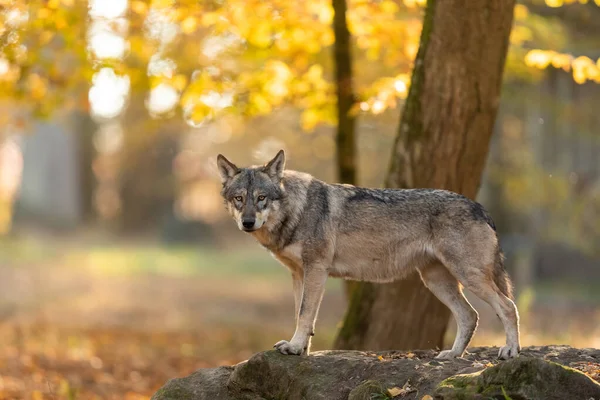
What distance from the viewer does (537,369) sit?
4945 millimetres

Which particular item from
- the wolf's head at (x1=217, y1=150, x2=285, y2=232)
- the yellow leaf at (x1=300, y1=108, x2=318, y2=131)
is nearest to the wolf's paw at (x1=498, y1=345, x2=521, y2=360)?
the wolf's head at (x1=217, y1=150, x2=285, y2=232)

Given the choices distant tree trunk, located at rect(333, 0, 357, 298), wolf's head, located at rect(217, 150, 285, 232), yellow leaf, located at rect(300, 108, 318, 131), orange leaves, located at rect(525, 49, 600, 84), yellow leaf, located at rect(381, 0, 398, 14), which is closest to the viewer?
wolf's head, located at rect(217, 150, 285, 232)

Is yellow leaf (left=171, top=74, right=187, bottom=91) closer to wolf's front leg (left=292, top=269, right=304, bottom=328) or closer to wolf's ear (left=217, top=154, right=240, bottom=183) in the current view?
wolf's ear (left=217, top=154, right=240, bottom=183)

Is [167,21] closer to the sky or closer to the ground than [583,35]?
closer to the ground

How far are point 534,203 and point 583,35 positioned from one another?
479 cm

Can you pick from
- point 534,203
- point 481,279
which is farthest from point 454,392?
point 534,203

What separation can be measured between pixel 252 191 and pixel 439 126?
8.44ft

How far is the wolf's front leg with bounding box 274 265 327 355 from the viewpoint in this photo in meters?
6.28

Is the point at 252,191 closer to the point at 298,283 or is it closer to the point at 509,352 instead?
the point at 298,283

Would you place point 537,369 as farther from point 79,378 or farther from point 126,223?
point 126,223

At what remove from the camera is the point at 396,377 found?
223 inches

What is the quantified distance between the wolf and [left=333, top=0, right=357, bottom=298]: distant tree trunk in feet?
11.2

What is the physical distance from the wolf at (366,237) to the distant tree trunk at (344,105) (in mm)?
3413

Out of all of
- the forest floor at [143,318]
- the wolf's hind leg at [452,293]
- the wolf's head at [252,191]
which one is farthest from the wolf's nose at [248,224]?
the forest floor at [143,318]
